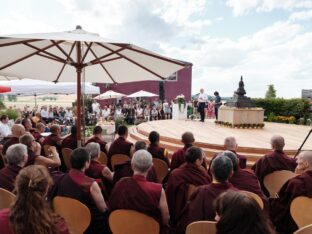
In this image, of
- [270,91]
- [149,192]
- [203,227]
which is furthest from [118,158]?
[270,91]

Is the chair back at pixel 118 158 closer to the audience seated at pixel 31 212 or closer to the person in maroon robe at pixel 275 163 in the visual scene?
the person in maroon robe at pixel 275 163

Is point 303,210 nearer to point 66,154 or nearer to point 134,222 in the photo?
point 134,222

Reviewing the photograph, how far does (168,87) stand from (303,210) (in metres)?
28.3

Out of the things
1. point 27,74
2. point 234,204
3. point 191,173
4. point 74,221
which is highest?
point 27,74

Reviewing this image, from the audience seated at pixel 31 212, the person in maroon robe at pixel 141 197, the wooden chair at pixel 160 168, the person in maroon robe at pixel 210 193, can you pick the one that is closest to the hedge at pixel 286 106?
the wooden chair at pixel 160 168

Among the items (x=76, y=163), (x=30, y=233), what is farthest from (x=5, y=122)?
(x=30, y=233)

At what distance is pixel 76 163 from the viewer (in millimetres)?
3406

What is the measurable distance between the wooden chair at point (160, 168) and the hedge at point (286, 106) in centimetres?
1611

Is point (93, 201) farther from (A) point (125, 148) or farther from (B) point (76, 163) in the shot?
(A) point (125, 148)

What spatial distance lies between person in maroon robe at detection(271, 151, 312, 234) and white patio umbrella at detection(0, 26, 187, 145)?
2635 millimetres

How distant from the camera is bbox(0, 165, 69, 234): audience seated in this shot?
1893mm

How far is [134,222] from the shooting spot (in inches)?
112

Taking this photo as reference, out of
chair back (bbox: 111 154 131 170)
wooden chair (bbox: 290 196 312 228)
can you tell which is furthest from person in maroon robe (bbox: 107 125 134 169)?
wooden chair (bbox: 290 196 312 228)

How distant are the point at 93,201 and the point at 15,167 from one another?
40.4 inches
